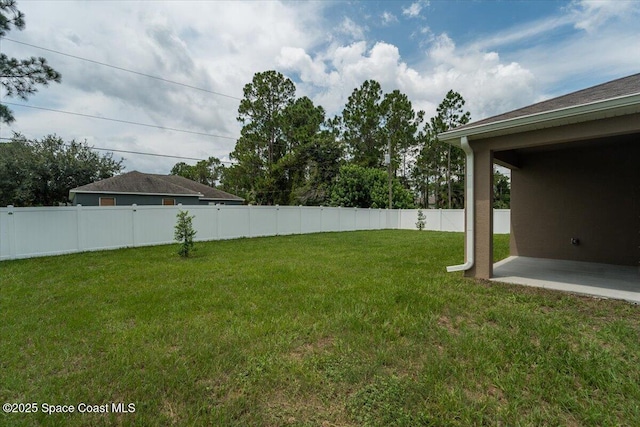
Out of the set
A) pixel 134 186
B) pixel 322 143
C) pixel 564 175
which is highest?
pixel 322 143

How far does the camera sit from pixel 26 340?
3.00 m

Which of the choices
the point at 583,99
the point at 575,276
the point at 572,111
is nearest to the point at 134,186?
the point at 572,111

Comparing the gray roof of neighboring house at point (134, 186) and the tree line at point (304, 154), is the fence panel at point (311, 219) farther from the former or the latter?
the gray roof of neighboring house at point (134, 186)

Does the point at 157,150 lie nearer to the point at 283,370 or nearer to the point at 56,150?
the point at 56,150

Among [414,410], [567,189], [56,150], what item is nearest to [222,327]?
[414,410]

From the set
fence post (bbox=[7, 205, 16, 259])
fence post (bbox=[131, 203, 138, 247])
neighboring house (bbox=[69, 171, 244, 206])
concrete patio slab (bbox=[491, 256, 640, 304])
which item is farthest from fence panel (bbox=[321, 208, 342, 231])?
fence post (bbox=[7, 205, 16, 259])

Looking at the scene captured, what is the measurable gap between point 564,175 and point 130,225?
12.0m

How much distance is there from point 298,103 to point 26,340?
20482 mm

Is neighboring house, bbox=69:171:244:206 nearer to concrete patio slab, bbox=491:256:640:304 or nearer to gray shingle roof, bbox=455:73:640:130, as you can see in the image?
gray shingle roof, bbox=455:73:640:130

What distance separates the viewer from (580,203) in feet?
21.6

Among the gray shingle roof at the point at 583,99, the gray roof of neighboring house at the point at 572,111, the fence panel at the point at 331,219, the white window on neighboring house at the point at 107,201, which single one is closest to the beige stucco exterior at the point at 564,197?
the gray roof of neighboring house at the point at 572,111

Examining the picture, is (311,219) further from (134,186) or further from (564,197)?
(134,186)

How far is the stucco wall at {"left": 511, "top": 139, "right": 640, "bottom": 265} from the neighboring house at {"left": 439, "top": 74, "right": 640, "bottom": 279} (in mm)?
15

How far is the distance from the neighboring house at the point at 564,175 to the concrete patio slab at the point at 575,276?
51 cm
